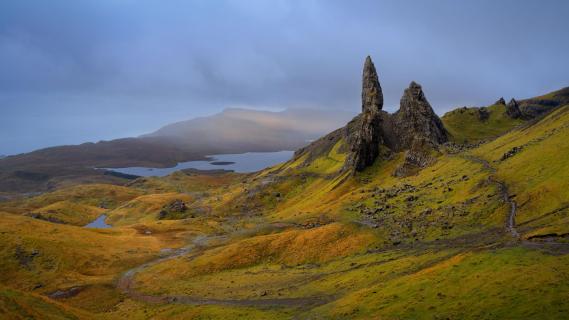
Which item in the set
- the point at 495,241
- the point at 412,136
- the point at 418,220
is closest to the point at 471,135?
the point at 412,136

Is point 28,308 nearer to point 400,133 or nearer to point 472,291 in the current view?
point 472,291

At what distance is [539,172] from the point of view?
271 ft

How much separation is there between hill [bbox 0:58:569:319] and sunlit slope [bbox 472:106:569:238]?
380 mm

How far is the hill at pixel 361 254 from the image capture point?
1891 inches

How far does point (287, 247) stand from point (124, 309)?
3918 centimetres

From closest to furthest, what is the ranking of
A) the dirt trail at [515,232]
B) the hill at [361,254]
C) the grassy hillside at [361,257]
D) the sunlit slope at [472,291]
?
the sunlit slope at [472,291]
the grassy hillside at [361,257]
the hill at [361,254]
the dirt trail at [515,232]

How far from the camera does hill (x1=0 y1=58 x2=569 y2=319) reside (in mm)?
48031

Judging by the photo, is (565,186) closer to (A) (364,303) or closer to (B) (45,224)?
(A) (364,303)

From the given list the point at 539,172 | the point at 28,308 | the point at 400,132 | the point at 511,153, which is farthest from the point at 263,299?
the point at 400,132

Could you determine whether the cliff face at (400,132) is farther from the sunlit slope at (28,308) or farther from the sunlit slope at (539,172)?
the sunlit slope at (28,308)

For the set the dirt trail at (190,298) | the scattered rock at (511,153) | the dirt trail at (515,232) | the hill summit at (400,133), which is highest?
the hill summit at (400,133)

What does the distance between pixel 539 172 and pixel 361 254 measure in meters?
40.8

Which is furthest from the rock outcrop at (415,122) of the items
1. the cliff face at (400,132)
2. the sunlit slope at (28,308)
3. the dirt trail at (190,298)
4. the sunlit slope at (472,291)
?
the sunlit slope at (28,308)

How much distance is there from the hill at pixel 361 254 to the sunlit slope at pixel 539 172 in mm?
380
